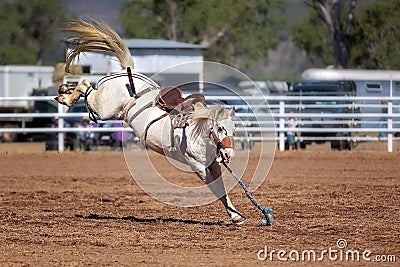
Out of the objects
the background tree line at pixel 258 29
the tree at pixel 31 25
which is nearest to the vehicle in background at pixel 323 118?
the background tree line at pixel 258 29

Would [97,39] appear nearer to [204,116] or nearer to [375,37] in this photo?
[204,116]

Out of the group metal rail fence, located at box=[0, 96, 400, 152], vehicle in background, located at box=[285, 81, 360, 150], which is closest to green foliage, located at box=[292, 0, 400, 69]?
vehicle in background, located at box=[285, 81, 360, 150]

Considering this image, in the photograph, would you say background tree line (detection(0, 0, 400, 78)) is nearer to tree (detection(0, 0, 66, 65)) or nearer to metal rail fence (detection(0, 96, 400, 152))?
tree (detection(0, 0, 66, 65))

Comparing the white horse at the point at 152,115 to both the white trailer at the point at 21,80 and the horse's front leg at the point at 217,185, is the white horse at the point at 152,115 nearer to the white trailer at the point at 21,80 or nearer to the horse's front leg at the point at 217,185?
the horse's front leg at the point at 217,185

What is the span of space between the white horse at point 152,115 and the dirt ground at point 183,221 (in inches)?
30.5

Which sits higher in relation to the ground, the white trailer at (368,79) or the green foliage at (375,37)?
the green foliage at (375,37)

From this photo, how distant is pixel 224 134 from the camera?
8.97 m

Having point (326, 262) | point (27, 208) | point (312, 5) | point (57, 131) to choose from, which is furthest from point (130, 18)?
point (326, 262)

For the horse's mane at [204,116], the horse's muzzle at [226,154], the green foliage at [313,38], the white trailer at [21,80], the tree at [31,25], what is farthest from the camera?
the tree at [31,25]

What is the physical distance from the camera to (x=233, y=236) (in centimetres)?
874

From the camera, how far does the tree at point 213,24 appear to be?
5844cm

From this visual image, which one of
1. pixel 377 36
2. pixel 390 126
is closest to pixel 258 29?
pixel 377 36

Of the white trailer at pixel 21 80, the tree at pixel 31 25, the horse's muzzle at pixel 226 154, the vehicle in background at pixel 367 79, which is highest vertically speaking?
the tree at pixel 31 25

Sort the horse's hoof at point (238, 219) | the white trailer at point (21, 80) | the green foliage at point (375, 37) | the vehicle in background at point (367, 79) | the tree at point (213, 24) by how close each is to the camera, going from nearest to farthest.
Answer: the horse's hoof at point (238, 219) < the vehicle in background at point (367, 79) < the white trailer at point (21, 80) < the green foliage at point (375, 37) < the tree at point (213, 24)
